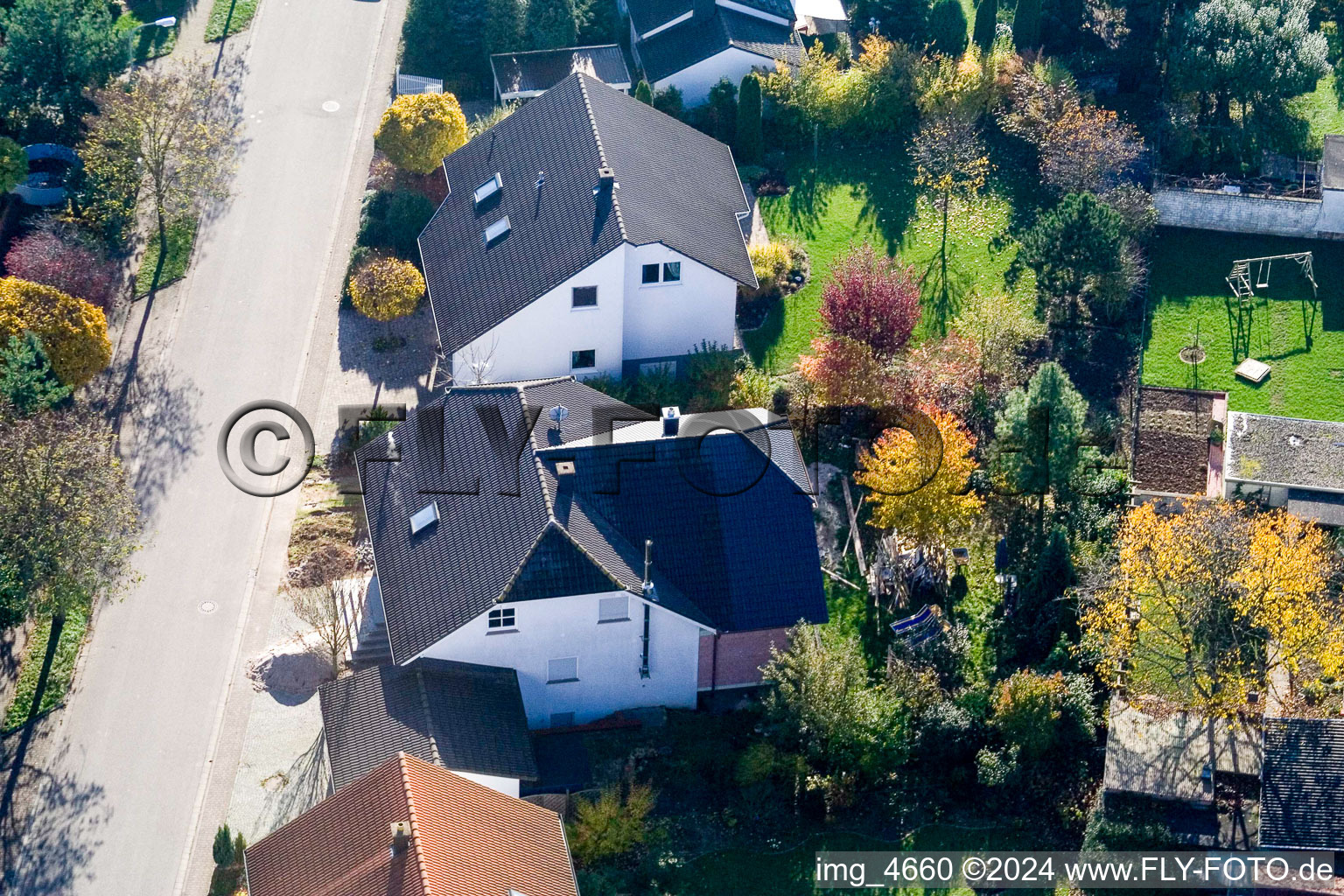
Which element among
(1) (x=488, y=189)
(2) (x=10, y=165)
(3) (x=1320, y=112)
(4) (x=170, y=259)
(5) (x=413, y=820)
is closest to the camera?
(5) (x=413, y=820)

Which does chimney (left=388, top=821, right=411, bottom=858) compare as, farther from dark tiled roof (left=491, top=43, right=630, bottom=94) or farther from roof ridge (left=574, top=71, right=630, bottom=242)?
dark tiled roof (left=491, top=43, right=630, bottom=94)

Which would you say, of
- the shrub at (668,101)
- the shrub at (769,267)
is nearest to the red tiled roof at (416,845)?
the shrub at (769,267)

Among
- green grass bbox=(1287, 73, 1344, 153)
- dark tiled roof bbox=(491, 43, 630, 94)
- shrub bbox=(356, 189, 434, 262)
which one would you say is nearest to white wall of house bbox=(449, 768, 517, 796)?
shrub bbox=(356, 189, 434, 262)

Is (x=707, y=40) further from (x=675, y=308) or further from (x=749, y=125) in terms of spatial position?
(x=675, y=308)

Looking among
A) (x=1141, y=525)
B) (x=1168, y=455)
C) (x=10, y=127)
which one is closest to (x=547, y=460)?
(x=1141, y=525)

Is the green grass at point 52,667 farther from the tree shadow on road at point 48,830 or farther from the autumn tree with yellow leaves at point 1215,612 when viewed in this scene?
the autumn tree with yellow leaves at point 1215,612

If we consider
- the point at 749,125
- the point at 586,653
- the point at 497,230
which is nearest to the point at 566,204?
the point at 497,230
